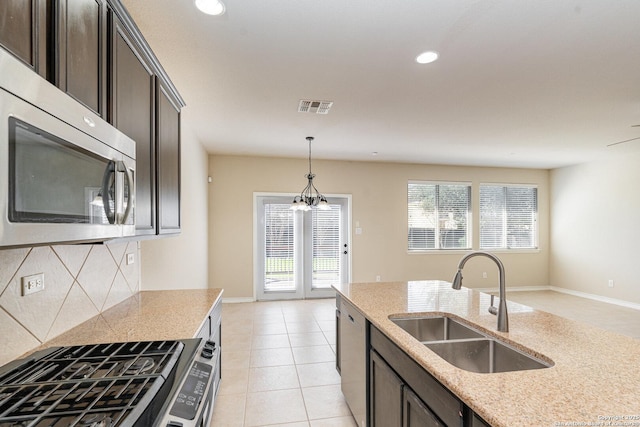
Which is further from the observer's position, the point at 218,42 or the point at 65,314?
the point at 218,42

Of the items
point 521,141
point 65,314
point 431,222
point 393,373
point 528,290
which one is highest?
point 521,141

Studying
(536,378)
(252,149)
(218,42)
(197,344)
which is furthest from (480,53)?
(252,149)

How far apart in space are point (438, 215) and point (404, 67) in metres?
4.64

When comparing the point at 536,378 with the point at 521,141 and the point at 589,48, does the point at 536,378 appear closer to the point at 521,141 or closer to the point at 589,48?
the point at 589,48

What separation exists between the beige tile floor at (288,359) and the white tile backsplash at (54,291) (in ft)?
4.06

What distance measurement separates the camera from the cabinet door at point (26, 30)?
2.51 feet

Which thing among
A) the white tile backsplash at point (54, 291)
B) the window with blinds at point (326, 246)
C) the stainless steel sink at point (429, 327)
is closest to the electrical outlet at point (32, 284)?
the white tile backsplash at point (54, 291)

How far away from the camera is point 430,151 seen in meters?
5.25

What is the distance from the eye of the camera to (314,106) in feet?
10.5

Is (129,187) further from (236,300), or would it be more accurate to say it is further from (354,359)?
(236,300)

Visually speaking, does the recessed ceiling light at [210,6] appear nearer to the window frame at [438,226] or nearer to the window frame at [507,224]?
the window frame at [438,226]

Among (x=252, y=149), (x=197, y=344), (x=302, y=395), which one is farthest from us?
(x=252, y=149)

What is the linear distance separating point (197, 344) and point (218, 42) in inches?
74.2

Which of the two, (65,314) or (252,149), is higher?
(252,149)
